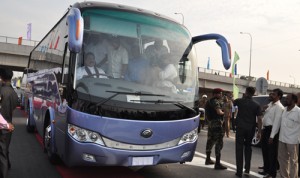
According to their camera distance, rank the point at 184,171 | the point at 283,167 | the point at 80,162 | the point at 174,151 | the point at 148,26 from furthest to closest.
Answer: the point at 184,171, the point at 283,167, the point at 148,26, the point at 174,151, the point at 80,162

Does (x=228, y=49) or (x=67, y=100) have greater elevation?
(x=228, y=49)

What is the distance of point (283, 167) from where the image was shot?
254 inches

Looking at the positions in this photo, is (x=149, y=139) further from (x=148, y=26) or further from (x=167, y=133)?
(x=148, y=26)

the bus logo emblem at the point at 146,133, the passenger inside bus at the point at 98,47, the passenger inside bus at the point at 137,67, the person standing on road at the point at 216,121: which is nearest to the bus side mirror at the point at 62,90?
the passenger inside bus at the point at 98,47

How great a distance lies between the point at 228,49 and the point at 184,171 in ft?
8.56

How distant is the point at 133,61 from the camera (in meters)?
5.64

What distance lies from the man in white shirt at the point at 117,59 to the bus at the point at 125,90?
0.05 feet

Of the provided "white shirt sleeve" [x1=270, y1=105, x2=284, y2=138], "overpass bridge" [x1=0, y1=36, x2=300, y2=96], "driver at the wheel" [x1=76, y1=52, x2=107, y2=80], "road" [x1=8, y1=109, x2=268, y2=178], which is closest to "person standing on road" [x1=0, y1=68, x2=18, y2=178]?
"road" [x1=8, y1=109, x2=268, y2=178]

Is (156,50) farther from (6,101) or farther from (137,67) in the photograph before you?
(6,101)

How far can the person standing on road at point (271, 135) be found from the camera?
6838 millimetres

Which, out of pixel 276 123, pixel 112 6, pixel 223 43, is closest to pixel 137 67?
pixel 112 6

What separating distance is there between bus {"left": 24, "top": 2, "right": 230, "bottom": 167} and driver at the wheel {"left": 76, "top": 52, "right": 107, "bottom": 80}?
0.02 meters

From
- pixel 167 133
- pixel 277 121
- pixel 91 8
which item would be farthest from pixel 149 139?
pixel 277 121

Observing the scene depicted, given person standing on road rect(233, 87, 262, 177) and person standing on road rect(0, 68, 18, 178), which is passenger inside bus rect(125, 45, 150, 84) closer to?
person standing on road rect(0, 68, 18, 178)
